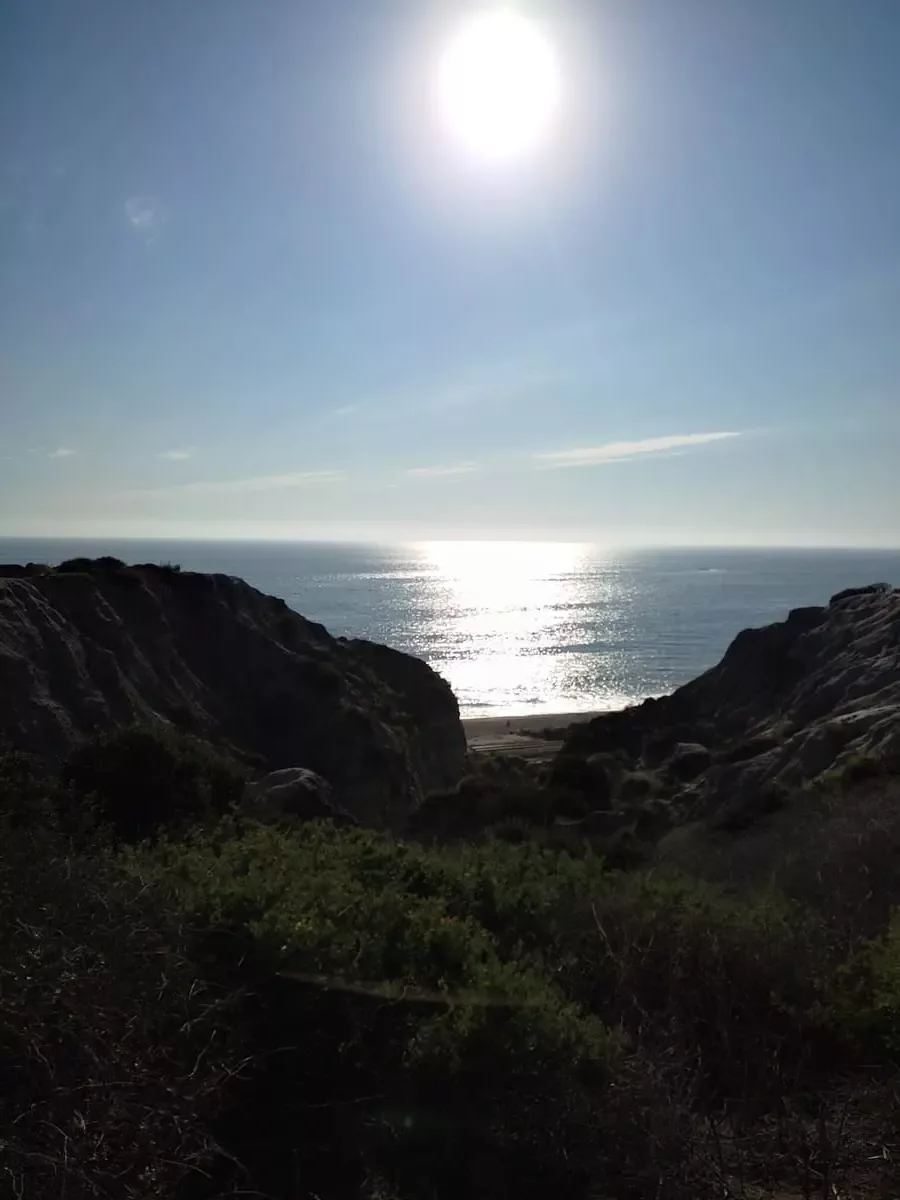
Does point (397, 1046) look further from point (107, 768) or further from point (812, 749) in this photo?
point (812, 749)

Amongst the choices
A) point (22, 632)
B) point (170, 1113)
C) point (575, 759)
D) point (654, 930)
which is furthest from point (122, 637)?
point (170, 1113)

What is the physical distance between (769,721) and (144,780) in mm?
26472

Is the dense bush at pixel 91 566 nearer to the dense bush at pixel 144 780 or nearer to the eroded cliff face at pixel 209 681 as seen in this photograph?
the eroded cliff face at pixel 209 681

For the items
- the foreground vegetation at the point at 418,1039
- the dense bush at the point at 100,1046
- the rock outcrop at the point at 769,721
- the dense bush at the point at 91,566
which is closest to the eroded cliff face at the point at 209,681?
the dense bush at the point at 91,566

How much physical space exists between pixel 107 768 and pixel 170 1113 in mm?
11695

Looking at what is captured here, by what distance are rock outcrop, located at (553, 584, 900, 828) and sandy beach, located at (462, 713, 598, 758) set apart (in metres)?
6.68

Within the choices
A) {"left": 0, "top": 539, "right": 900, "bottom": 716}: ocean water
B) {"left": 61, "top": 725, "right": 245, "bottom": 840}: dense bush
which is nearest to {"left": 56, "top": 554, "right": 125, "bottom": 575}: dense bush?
{"left": 61, "top": 725, "right": 245, "bottom": 840}: dense bush

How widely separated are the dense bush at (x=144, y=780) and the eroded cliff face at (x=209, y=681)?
4477 mm

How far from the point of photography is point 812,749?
2625 centimetres

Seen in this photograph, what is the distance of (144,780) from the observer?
1602 centimetres

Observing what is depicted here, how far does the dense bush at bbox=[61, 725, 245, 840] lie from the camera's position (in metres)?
15.5

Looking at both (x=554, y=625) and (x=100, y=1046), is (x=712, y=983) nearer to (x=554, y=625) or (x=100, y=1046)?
(x=100, y=1046)

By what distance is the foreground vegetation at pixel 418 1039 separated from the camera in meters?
5.21

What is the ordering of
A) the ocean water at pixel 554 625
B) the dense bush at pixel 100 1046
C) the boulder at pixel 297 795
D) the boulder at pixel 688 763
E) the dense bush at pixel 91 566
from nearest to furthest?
the dense bush at pixel 100 1046 < the boulder at pixel 297 795 < the dense bush at pixel 91 566 < the boulder at pixel 688 763 < the ocean water at pixel 554 625
